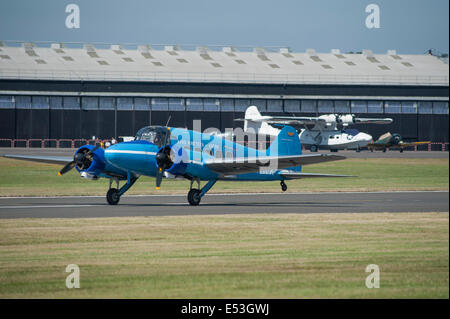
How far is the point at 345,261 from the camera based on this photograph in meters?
14.2

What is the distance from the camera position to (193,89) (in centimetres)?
Result: 9144

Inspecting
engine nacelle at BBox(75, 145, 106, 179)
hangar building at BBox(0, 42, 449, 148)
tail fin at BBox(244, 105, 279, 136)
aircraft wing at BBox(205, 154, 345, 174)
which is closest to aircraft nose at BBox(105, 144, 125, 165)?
engine nacelle at BBox(75, 145, 106, 179)

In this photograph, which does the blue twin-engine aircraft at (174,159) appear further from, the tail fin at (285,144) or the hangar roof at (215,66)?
the hangar roof at (215,66)

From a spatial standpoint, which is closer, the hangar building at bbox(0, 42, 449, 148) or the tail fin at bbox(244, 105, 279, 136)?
the tail fin at bbox(244, 105, 279, 136)

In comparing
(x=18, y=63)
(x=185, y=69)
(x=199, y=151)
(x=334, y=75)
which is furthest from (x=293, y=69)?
(x=199, y=151)

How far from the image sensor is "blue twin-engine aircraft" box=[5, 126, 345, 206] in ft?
87.5

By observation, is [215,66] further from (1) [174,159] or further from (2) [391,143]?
(1) [174,159]

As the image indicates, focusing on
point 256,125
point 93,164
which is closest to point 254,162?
point 93,164

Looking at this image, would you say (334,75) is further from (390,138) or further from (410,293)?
(410,293)

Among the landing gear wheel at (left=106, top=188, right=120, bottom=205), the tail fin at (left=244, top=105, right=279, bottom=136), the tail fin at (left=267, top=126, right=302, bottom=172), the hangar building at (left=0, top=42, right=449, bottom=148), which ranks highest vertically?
the hangar building at (left=0, top=42, right=449, bottom=148)

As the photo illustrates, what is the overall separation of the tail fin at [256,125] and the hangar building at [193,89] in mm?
7401

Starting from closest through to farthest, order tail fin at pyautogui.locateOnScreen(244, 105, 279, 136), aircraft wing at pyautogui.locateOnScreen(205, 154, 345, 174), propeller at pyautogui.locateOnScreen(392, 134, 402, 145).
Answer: aircraft wing at pyautogui.locateOnScreen(205, 154, 345, 174) < tail fin at pyautogui.locateOnScreen(244, 105, 279, 136) < propeller at pyautogui.locateOnScreen(392, 134, 402, 145)

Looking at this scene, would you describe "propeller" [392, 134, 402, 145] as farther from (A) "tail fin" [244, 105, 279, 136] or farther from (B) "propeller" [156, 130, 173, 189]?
(B) "propeller" [156, 130, 173, 189]

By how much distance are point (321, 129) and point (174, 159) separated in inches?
2246
